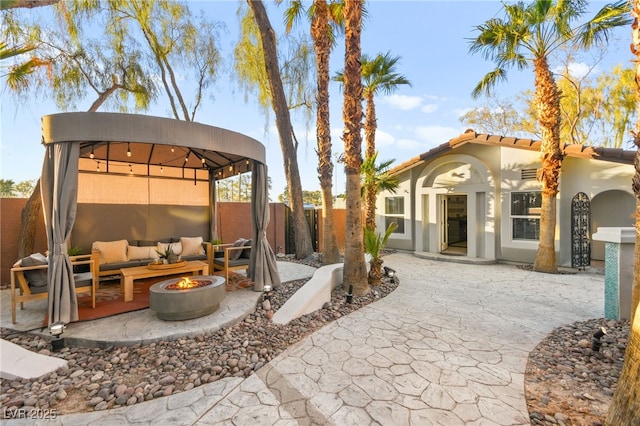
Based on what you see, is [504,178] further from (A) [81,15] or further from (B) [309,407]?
(A) [81,15]

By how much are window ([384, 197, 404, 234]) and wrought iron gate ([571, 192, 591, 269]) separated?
18.9 feet

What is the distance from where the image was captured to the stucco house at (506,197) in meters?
8.36

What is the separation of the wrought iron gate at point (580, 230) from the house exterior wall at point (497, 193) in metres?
0.12

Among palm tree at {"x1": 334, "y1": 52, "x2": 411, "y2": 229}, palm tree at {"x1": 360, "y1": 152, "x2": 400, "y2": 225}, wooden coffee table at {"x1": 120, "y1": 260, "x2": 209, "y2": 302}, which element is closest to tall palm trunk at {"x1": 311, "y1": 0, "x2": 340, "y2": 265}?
palm tree at {"x1": 360, "y1": 152, "x2": 400, "y2": 225}

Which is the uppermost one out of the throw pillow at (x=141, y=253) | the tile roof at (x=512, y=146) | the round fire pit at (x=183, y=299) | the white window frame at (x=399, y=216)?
the tile roof at (x=512, y=146)

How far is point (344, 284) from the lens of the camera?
605cm

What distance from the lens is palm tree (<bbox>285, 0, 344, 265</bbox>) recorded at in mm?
7625

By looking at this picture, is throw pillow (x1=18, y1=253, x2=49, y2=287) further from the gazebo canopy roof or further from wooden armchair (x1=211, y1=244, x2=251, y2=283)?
wooden armchair (x1=211, y1=244, x2=251, y2=283)

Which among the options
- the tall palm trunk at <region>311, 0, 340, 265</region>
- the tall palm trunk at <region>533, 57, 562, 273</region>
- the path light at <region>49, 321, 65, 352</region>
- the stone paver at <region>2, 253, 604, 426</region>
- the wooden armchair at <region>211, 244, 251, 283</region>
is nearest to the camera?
the stone paver at <region>2, 253, 604, 426</region>

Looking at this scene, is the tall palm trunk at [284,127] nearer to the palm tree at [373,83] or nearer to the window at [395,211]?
the palm tree at [373,83]

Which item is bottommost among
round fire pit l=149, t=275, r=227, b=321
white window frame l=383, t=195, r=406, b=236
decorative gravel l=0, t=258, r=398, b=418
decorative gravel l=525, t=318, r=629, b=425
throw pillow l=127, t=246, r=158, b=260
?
decorative gravel l=0, t=258, r=398, b=418

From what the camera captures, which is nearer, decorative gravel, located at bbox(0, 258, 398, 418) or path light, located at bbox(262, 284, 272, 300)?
decorative gravel, located at bbox(0, 258, 398, 418)

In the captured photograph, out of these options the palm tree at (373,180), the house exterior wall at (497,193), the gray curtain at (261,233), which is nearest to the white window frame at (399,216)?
the house exterior wall at (497,193)

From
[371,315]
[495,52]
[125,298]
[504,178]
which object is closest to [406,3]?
[495,52]
